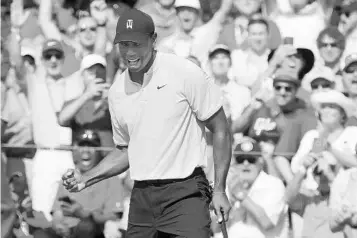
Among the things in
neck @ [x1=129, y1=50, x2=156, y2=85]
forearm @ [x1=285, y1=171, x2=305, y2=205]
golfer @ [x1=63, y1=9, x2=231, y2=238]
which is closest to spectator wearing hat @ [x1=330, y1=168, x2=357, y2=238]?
forearm @ [x1=285, y1=171, x2=305, y2=205]

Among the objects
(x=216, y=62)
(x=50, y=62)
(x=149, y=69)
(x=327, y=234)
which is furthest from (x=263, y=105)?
(x=149, y=69)

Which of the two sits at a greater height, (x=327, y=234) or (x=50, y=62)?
(x=50, y=62)

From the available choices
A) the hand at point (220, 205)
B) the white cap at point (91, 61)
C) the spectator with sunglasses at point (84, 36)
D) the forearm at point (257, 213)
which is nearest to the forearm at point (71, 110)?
the white cap at point (91, 61)

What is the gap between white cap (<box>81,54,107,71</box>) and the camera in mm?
8867

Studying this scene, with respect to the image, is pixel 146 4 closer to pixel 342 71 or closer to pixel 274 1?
pixel 274 1

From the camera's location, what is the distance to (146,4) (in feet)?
31.5

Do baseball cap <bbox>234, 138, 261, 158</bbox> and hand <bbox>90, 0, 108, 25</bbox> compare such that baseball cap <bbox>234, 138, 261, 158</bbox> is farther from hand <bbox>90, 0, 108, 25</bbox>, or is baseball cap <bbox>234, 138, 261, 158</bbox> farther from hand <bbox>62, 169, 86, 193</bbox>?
hand <bbox>62, 169, 86, 193</bbox>

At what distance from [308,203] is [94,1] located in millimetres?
3075

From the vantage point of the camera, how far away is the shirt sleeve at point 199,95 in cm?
554

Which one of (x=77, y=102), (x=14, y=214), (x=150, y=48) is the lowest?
(x=14, y=214)

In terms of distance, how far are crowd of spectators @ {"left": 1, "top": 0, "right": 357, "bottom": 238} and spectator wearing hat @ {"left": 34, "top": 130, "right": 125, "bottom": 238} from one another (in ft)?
0.03

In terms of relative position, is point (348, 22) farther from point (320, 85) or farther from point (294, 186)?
point (294, 186)

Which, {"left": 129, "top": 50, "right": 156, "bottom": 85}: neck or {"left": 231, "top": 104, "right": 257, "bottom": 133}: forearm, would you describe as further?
{"left": 231, "top": 104, "right": 257, "bottom": 133}: forearm

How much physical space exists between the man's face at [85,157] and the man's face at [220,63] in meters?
1.20
